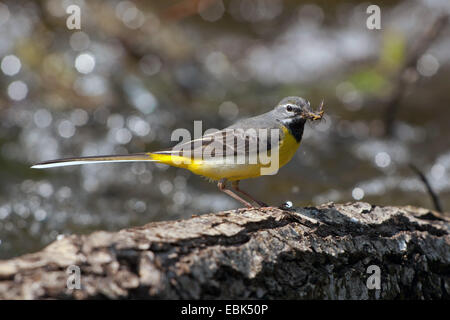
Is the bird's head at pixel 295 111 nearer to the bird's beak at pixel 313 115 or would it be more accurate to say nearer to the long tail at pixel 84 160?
the bird's beak at pixel 313 115

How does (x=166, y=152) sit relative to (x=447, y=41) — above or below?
below

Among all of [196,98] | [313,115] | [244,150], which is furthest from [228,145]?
[196,98]

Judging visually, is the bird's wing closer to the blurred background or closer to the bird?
the bird

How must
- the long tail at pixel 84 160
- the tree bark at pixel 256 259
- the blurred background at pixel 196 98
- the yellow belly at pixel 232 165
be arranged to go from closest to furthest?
the tree bark at pixel 256 259
the long tail at pixel 84 160
the yellow belly at pixel 232 165
the blurred background at pixel 196 98

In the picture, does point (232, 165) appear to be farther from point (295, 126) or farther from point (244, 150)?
point (295, 126)

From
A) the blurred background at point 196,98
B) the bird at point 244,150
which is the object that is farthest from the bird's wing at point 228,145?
the blurred background at point 196,98
